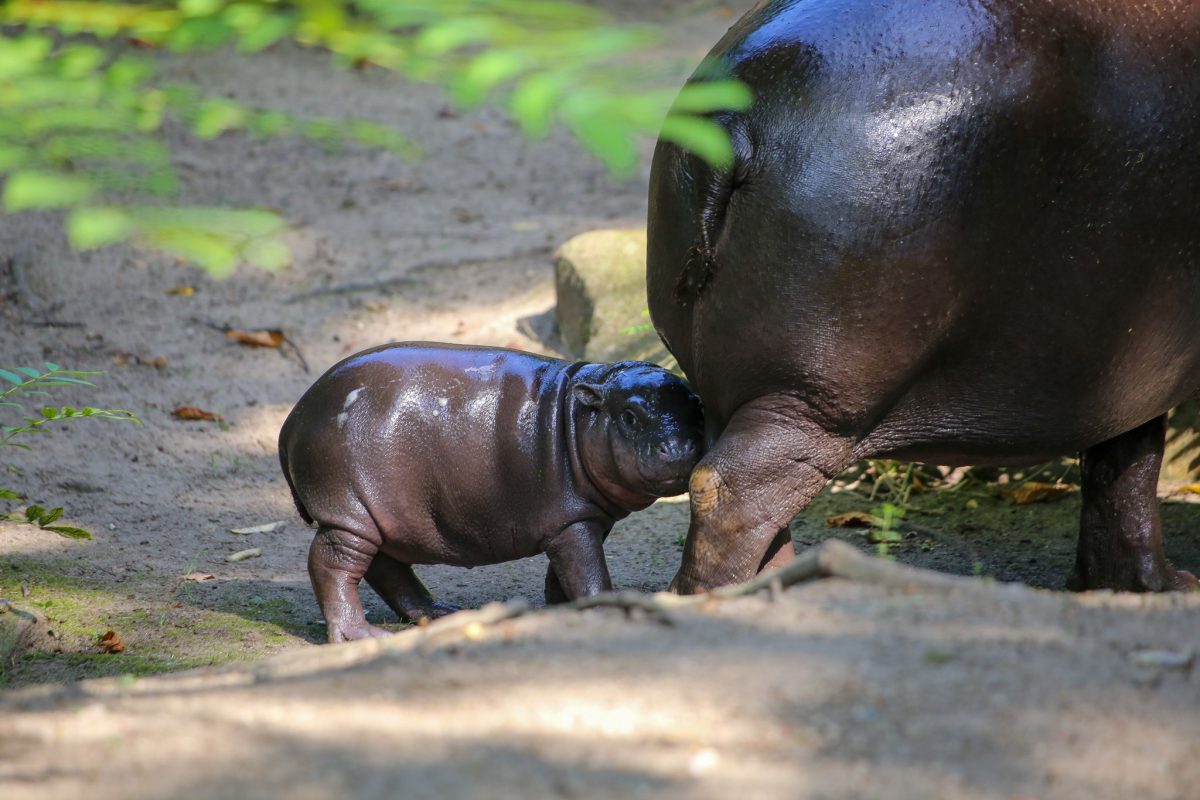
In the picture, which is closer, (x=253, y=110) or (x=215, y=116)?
(x=215, y=116)

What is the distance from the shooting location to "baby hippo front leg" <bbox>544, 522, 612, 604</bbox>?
3781 mm

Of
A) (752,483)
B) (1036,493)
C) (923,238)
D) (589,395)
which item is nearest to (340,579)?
(589,395)

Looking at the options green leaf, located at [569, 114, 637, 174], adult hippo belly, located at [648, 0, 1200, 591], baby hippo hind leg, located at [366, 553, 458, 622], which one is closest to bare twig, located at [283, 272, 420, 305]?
baby hippo hind leg, located at [366, 553, 458, 622]

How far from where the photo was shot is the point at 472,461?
384 cm

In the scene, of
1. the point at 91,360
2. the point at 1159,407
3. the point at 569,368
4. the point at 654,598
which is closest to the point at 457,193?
the point at 91,360

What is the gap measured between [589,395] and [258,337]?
3296 mm

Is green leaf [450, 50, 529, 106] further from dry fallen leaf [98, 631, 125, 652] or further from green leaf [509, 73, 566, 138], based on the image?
dry fallen leaf [98, 631, 125, 652]

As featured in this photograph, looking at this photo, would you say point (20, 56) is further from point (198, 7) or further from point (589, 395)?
point (589, 395)

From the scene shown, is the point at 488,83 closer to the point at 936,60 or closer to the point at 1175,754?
the point at 1175,754

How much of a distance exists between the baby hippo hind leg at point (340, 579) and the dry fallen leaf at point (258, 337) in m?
3.07

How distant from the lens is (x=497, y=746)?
1.93 meters

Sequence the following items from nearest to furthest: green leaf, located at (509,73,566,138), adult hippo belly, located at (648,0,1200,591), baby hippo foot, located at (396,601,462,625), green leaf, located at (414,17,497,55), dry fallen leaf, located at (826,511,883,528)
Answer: green leaf, located at (509,73,566,138)
green leaf, located at (414,17,497,55)
adult hippo belly, located at (648,0,1200,591)
baby hippo foot, located at (396,601,462,625)
dry fallen leaf, located at (826,511,883,528)

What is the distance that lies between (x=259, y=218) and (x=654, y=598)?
112 centimetres

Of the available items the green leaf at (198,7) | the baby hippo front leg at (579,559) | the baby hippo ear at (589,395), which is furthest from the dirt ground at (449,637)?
the green leaf at (198,7)
